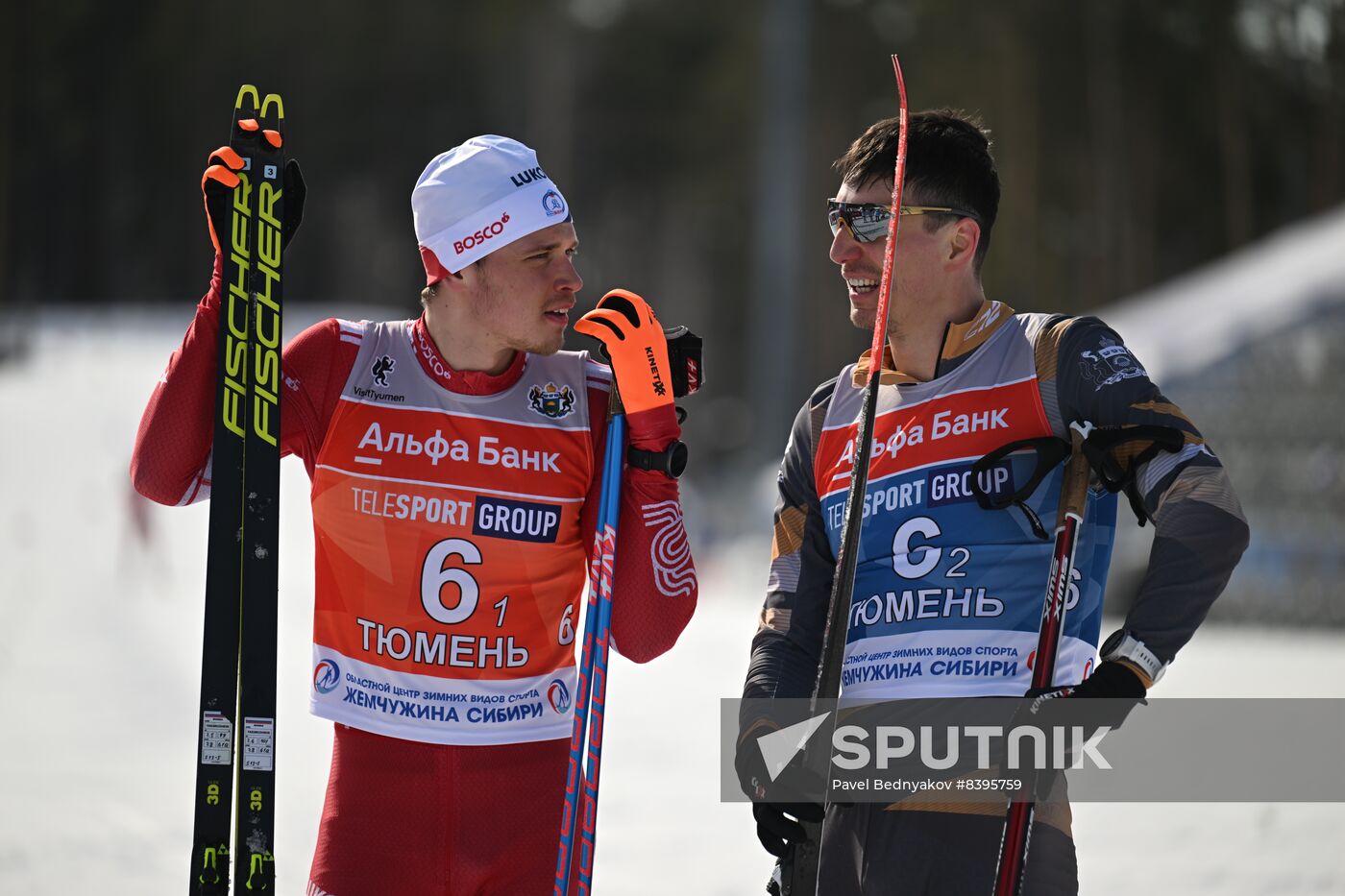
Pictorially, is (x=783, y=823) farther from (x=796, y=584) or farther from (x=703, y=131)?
(x=703, y=131)

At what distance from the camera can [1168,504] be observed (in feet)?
9.21

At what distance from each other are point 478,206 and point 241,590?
0.90m

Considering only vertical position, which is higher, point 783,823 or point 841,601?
point 841,601

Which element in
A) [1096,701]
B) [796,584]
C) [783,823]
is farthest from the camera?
[796,584]

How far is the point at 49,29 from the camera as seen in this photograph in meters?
36.7

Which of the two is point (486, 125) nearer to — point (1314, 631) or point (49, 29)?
point (49, 29)

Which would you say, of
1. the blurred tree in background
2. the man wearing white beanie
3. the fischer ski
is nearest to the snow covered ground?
the fischer ski

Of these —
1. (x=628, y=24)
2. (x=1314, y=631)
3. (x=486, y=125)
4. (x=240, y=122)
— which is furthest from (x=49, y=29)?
(x=240, y=122)

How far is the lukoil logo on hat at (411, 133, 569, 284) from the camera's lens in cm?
333

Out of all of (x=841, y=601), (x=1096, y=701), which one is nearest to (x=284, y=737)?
(x=841, y=601)

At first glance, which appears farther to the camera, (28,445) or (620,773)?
(28,445)

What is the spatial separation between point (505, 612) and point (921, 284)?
1038 mm

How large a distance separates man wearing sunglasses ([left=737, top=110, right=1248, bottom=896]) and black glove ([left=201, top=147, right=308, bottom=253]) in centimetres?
109

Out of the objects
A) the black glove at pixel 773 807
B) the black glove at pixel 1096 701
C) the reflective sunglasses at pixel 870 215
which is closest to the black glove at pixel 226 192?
the reflective sunglasses at pixel 870 215
